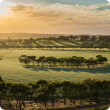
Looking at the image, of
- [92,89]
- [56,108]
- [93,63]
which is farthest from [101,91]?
[93,63]

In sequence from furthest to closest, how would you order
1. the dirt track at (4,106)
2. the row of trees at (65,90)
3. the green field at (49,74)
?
1. the green field at (49,74)
2. the row of trees at (65,90)
3. the dirt track at (4,106)

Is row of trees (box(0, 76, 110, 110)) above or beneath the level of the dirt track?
above

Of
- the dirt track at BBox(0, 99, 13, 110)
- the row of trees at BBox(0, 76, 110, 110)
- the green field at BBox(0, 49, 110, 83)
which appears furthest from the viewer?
the green field at BBox(0, 49, 110, 83)

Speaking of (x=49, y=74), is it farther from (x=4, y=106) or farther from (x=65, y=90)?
(x=4, y=106)

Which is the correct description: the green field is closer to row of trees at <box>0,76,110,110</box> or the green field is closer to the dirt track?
row of trees at <box>0,76,110,110</box>

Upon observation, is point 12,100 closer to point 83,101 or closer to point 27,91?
point 27,91

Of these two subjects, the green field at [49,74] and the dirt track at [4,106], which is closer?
the dirt track at [4,106]

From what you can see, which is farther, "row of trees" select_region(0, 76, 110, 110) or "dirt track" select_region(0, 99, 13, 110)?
"row of trees" select_region(0, 76, 110, 110)

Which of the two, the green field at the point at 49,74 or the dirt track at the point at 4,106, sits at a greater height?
the green field at the point at 49,74

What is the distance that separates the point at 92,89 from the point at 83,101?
5.70 m

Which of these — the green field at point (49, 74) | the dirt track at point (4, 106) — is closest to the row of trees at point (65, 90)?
the dirt track at point (4, 106)

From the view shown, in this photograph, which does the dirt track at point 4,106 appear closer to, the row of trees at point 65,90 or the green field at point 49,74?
the row of trees at point 65,90

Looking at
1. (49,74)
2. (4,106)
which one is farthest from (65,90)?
(49,74)

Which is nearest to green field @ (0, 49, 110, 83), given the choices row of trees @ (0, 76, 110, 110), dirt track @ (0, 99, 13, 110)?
row of trees @ (0, 76, 110, 110)
